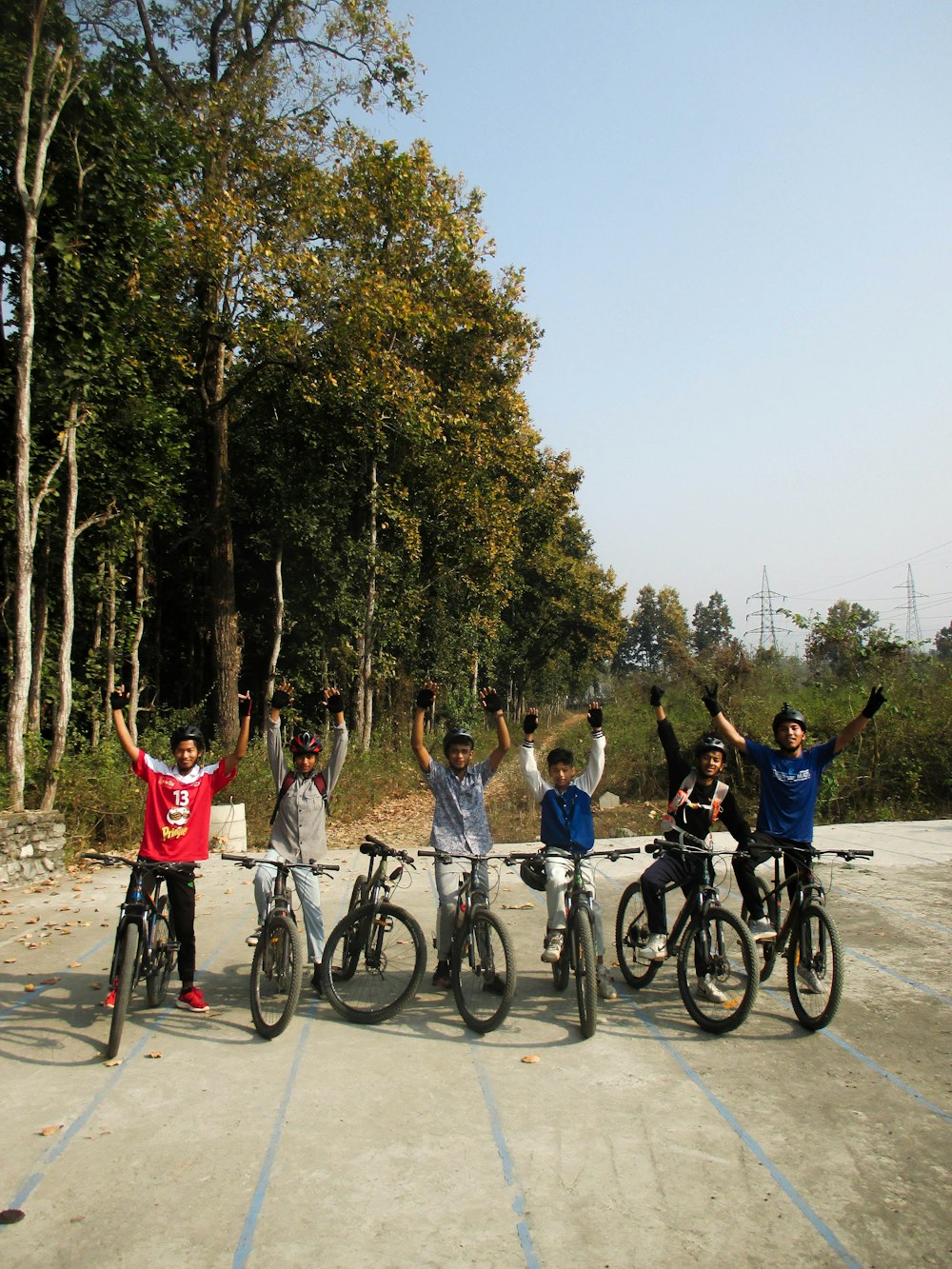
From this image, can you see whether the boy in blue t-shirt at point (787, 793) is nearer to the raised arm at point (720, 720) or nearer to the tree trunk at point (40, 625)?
the raised arm at point (720, 720)

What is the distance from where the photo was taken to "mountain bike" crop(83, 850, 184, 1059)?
5391 millimetres

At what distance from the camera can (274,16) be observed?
65.9 ft

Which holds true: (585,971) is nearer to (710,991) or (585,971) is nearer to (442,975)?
(710,991)

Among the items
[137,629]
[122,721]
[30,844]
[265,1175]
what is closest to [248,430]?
[137,629]

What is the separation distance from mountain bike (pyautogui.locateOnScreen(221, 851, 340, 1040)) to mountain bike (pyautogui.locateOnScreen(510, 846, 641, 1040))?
Result: 1.39 m

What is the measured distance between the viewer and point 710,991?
5.88 m

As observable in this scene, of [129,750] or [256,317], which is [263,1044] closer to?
[129,750]

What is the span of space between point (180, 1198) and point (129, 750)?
2.92 m

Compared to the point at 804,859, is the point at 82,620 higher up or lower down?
higher up

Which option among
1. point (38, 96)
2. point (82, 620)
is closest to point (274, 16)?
point (38, 96)

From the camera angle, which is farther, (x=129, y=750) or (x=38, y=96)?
(x=38, y=96)

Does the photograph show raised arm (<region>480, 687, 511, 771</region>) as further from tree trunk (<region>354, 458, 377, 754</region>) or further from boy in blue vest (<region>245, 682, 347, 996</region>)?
tree trunk (<region>354, 458, 377, 754</region>)

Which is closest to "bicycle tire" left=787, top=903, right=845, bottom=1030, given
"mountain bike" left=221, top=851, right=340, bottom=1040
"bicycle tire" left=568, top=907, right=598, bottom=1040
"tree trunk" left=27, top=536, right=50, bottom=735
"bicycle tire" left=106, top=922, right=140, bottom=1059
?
"bicycle tire" left=568, top=907, right=598, bottom=1040

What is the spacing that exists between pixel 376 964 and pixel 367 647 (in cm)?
1771
